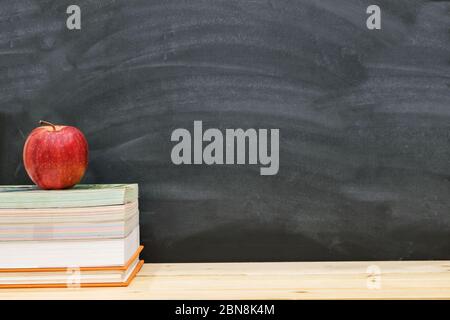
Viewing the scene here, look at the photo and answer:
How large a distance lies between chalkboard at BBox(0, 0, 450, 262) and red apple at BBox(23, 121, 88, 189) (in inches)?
6.7

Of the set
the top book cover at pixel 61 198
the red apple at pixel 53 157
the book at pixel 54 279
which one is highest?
the red apple at pixel 53 157

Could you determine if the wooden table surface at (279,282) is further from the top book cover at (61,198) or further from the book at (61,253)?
the top book cover at (61,198)

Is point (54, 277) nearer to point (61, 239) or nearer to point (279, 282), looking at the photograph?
point (61, 239)

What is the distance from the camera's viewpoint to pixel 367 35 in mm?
1082

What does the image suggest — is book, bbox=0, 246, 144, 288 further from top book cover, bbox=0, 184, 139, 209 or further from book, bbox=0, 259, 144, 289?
top book cover, bbox=0, 184, 139, 209

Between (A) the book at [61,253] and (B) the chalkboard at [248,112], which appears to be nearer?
(A) the book at [61,253]

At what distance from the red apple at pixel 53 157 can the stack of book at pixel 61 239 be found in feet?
0.20

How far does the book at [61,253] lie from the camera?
820mm

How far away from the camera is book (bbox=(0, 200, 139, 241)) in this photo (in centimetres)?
82

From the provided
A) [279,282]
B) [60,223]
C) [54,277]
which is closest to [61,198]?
[60,223]

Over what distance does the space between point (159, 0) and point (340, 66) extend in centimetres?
48

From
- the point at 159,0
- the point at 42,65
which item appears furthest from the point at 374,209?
the point at 42,65

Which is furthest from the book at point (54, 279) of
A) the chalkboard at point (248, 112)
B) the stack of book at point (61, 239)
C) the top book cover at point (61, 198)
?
the chalkboard at point (248, 112)
